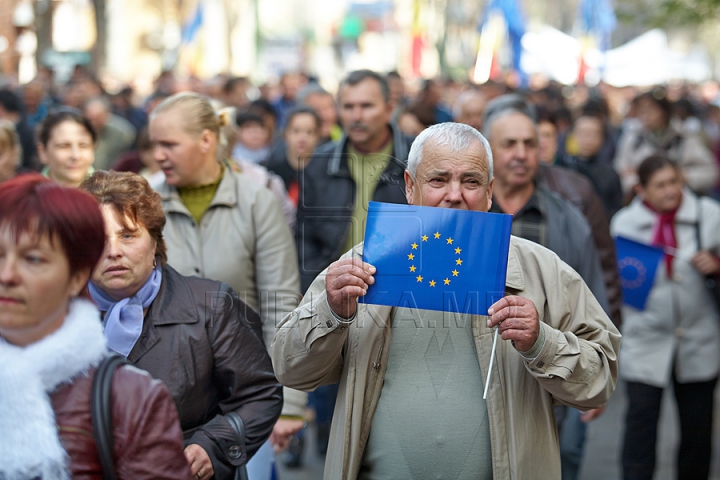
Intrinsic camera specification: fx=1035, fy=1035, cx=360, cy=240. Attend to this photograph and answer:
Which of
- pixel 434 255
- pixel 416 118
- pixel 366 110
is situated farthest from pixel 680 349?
pixel 416 118

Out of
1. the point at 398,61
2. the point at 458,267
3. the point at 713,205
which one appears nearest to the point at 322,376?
the point at 458,267

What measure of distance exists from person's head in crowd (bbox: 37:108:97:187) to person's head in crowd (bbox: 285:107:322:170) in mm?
3173

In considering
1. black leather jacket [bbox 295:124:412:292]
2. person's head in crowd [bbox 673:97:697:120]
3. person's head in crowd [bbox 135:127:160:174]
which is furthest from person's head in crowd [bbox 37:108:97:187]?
person's head in crowd [bbox 673:97:697:120]

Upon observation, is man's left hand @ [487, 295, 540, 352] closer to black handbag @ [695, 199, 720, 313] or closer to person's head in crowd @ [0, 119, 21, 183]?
black handbag @ [695, 199, 720, 313]

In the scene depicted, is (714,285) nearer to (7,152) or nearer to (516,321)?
(516,321)

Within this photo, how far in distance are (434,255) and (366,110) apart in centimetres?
332

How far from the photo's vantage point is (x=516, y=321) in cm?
311

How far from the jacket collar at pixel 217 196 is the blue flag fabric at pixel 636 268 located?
8.05 ft

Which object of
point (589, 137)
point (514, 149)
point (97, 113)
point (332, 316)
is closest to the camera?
point (332, 316)

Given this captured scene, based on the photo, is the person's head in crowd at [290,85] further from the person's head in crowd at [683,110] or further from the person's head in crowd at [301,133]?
the person's head in crowd at [301,133]

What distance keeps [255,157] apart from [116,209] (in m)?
7.13

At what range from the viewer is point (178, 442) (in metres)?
2.64

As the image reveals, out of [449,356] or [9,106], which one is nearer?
[449,356]

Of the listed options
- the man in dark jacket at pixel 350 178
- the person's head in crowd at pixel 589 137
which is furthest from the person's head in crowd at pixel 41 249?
the person's head in crowd at pixel 589 137
